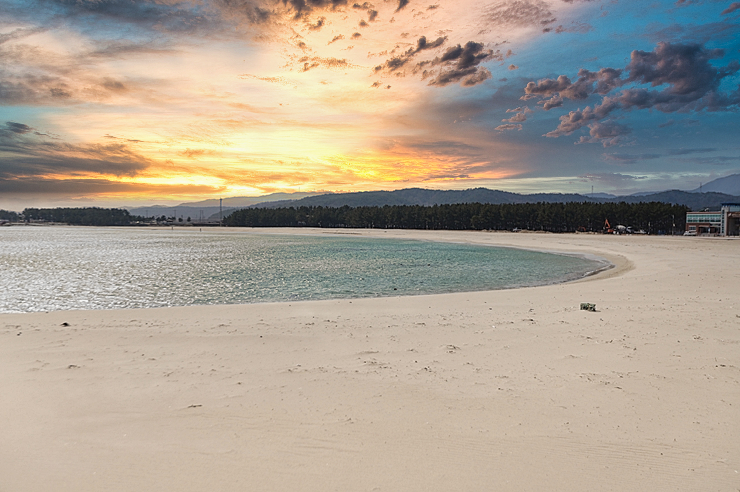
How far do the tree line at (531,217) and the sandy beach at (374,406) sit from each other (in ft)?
378

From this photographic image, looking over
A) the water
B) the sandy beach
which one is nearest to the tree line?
the water

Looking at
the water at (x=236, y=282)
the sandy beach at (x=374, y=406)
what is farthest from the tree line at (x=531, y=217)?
the sandy beach at (x=374, y=406)

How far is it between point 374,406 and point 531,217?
429ft

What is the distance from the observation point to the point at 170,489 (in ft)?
14.4

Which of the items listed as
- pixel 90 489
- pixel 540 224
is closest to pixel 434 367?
pixel 90 489

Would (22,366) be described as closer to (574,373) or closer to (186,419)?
(186,419)

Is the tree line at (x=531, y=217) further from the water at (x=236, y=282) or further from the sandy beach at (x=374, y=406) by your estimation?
the sandy beach at (x=374, y=406)

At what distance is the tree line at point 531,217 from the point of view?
109 meters

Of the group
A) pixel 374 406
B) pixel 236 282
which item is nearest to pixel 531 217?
pixel 236 282

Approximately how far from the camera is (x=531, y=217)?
12688cm

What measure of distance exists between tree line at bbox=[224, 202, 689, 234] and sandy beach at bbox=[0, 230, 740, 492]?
115358mm

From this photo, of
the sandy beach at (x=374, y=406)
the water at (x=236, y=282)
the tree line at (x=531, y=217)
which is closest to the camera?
the sandy beach at (x=374, y=406)

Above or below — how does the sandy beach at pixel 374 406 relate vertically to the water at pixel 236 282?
above

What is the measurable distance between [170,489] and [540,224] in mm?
132048
